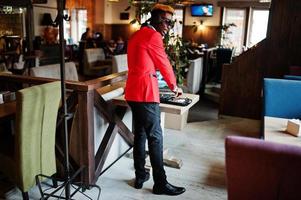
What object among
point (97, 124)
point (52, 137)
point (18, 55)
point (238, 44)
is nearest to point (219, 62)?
point (238, 44)

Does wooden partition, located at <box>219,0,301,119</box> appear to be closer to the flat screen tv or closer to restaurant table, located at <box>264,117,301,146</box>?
restaurant table, located at <box>264,117,301,146</box>

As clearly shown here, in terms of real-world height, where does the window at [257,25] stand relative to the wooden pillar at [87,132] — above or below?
above

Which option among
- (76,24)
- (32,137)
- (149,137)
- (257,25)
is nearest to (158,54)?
(149,137)

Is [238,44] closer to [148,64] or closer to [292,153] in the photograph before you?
[148,64]

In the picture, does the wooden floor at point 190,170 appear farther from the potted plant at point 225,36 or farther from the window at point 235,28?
the window at point 235,28

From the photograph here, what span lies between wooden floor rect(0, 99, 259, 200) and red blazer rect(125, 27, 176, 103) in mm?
859

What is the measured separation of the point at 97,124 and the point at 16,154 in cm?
81

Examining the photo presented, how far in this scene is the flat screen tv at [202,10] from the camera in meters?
10.5

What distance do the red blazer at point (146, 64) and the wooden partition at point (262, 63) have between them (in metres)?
2.67

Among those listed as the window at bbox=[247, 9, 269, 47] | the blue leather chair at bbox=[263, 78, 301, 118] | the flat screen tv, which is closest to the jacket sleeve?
the blue leather chair at bbox=[263, 78, 301, 118]

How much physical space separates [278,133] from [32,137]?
1.74 metres

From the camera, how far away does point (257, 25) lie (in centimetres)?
1035

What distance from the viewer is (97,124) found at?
2688 millimetres

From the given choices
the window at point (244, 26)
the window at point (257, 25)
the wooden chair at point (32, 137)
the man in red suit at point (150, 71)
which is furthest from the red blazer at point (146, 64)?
the window at point (257, 25)
